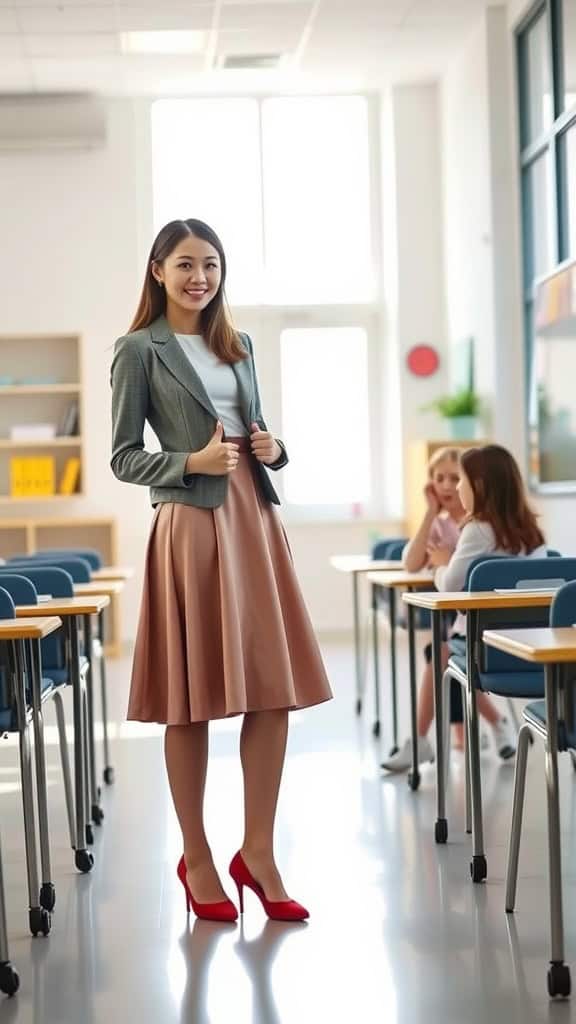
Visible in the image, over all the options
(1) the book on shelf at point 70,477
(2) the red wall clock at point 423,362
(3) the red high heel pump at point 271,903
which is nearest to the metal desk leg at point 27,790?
(3) the red high heel pump at point 271,903

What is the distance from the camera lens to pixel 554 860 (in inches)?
105

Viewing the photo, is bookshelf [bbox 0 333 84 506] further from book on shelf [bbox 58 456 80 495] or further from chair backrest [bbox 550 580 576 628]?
chair backrest [bbox 550 580 576 628]

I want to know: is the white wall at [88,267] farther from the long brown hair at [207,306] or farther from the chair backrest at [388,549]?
the long brown hair at [207,306]

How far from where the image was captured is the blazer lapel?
3.22 meters

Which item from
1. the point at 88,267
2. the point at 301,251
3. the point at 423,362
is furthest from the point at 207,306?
the point at 301,251

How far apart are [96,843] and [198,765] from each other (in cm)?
117

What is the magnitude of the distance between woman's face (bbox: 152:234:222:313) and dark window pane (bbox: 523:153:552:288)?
5074 mm

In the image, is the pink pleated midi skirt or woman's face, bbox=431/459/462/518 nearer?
the pink pleated midi skirt

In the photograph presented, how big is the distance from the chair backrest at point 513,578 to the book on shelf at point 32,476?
6654 mm

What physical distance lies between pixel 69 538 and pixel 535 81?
4570 millimetres

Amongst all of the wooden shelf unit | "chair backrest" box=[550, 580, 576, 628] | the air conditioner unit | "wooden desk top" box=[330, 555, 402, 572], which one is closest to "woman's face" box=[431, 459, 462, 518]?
"wooden desk top" box=[330, 555, 402, 572]

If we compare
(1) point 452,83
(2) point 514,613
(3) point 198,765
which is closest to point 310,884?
(3) point 198,765

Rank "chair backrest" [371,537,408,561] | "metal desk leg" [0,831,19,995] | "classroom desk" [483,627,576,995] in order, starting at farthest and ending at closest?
"chair backrest" [371,537,408,561] < "metal desk leg" [0,831,19,995] < "classroom desk" [483,627,576,995]

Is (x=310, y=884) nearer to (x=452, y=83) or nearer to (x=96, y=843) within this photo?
(x=96, y=843)
